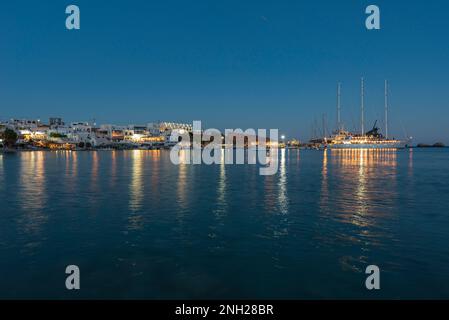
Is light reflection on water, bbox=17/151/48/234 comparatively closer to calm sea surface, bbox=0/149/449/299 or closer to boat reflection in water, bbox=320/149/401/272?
calm sea surface, bbox=0/149/449/299

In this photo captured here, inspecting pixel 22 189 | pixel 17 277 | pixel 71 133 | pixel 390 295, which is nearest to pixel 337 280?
pixel 390 295

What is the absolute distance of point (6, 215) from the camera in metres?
19.0

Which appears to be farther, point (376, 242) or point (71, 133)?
point (71, 133)

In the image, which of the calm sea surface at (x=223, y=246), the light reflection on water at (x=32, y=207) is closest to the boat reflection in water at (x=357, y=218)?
the calm sea surface at (x=223, y=246)

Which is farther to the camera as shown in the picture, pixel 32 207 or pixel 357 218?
pixel 32 207

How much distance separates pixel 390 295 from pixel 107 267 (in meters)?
8.63

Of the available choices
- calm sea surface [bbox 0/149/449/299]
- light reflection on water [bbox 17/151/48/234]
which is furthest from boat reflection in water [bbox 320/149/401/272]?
light reflection on water [bbox 17/151/48/234]

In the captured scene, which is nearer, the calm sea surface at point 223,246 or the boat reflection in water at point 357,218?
the calm sea surface at point 223,246

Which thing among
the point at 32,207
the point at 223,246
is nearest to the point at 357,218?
the point at 223,246

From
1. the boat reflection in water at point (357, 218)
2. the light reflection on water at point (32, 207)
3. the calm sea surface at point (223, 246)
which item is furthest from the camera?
the light reflection on water at point (32, 207)

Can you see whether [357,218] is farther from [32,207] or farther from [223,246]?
[32,207]

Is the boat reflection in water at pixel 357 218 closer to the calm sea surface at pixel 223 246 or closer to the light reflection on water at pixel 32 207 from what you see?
the calm sea surface at pixel 223 246

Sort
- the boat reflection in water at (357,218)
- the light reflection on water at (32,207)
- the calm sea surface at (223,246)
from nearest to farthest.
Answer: the calm sea surface at (223,246) < the boat reflection in water at (357,218) < the light reflection on water at (32,207)
